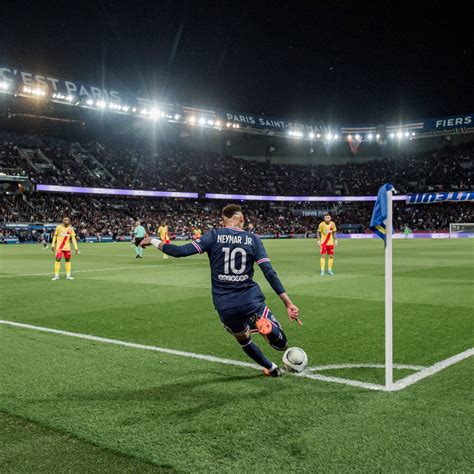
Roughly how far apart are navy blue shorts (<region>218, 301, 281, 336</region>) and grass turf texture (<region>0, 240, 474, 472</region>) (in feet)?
2.09

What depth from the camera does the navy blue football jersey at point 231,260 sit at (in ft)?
17.7

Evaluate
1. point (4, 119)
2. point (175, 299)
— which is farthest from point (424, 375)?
point (4, 119)

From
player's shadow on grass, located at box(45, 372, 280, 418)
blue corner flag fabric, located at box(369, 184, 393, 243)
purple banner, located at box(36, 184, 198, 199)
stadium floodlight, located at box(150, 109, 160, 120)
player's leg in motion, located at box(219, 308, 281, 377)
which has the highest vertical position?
stadium floodlight, located at box(150, 109, 160, 120)

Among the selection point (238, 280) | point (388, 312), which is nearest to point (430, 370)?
point (388, 312)

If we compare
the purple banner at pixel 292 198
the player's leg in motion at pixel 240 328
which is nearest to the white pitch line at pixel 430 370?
the player's leg in motion at pixel 240 328

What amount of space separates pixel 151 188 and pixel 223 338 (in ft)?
190

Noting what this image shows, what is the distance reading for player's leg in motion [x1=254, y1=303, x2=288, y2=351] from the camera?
525 centimetres

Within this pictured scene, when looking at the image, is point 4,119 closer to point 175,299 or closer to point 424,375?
point 175,299

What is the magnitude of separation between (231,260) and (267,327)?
2.60 feet

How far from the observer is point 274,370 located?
5.77 m

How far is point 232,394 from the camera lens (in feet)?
17.0

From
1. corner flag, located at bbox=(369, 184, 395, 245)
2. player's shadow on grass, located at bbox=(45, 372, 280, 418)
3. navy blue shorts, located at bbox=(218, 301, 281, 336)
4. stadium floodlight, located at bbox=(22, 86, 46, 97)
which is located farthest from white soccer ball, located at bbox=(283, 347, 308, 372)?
stadium floodlight, located at bbox=(22, 86, 46, 97)

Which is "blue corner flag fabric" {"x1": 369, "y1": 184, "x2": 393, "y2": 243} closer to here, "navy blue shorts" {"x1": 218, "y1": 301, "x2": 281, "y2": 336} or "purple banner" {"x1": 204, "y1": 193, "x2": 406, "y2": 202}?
"navy blue shorts" {"x1": 218, "y1": 301, "x2": 281, "y2": 336}

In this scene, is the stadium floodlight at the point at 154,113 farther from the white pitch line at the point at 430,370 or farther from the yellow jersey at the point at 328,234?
the white pitch line at the point at 430,370
